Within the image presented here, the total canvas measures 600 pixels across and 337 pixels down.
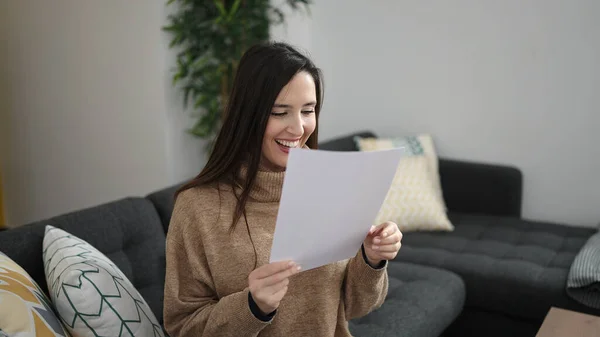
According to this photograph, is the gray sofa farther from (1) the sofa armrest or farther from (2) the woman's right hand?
(2) the woman's right hand

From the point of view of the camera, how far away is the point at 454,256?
2.73m

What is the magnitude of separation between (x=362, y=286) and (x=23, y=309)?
0.66 m

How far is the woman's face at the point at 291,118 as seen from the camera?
4.44ft

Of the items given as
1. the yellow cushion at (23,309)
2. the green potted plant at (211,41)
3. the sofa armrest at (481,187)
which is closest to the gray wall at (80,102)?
the green potted plant at (211,41)

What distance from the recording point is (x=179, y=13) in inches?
132

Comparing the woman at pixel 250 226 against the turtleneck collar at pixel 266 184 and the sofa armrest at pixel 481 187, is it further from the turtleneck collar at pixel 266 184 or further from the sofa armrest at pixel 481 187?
the sofa armrest at pixel 481 187

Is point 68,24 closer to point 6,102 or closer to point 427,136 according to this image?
point 6,102

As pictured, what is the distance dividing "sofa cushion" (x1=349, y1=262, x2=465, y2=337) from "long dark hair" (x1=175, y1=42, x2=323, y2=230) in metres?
0.80

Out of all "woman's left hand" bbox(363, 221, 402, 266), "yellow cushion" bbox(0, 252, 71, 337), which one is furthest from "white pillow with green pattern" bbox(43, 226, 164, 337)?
"woman's left hand" bbox(363, 221, 402, 266)

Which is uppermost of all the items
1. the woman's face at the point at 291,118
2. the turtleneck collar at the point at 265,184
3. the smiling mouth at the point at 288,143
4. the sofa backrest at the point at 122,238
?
the woman's face at the point at 291,118

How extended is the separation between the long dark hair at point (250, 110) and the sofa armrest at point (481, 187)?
204 cm

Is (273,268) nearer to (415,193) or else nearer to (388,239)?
(388,239)

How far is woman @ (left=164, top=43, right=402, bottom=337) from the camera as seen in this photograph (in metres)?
1.35

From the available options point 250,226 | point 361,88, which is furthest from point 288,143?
point 361,88
